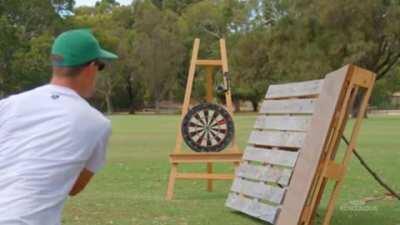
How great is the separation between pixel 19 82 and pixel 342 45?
2197 centimetres

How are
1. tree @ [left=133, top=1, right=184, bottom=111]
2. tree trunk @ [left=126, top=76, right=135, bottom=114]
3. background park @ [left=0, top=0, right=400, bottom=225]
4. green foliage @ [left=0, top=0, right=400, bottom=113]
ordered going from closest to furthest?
background park @ [left=0, top=0, right=400, bottom=225]
green foliage @ [left=0, top=0, right=400, bottom=113]
tree @ [left=133, top=1, right=184, bottom=111]
tree trunk @ [left=126, top=76, right=135, bottom=114]

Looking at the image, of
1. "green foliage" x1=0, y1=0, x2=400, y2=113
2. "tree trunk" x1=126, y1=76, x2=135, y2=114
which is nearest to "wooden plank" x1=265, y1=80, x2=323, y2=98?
"green foliage" x1=0, y1=0, x2=400, y2=113

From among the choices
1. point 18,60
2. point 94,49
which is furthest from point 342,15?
point 94,49

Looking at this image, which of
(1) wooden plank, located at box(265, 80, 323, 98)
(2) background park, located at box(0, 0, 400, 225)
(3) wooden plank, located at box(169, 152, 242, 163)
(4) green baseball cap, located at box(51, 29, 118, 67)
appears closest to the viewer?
(4) green baseball cap, located at box(51, 29, 118, 67)

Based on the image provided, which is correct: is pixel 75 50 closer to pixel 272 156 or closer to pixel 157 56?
pixel 272 156

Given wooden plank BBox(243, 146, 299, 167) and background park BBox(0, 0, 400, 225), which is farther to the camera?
background park BBox(0, 0, 400, 225)

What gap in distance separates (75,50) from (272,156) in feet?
20.6

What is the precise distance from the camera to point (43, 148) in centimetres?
290

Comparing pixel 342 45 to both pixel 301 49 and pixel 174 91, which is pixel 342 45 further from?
pixel 174 91

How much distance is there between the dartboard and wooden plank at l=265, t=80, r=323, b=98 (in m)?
1.94

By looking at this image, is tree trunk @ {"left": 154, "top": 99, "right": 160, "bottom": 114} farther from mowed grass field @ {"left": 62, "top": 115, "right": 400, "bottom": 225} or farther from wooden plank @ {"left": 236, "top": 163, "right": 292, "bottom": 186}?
wooden plank @ {"left": 236, "top": 163, "right": 292, "bottom": 186}

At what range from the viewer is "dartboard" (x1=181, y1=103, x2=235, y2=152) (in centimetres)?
1180

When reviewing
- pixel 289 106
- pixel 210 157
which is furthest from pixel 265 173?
pixel 210 157

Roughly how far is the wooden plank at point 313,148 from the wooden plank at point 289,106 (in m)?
1.03
